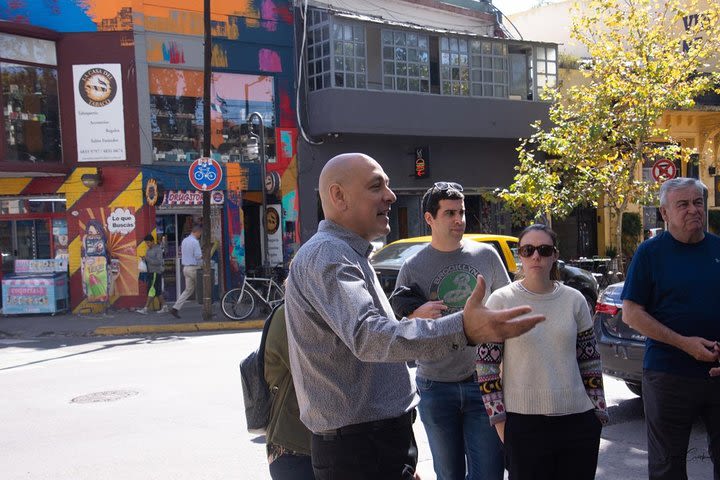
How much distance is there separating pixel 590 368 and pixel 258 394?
1.57 m

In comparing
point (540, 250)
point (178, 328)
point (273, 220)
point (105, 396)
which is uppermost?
point (540, 250)

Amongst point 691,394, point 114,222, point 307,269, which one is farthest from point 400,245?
point 114,222

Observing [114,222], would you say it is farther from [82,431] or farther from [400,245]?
[82,431]

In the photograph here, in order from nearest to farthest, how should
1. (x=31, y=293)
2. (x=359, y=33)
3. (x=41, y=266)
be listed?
(x=31, y=293), (x=41, y=266), (x=359, y=33)

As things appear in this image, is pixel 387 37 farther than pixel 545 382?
Yes

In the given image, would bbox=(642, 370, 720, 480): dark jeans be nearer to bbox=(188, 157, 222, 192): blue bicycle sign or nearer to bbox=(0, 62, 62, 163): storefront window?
bbox=(188, 157, 222, 192): blue bicycle sign

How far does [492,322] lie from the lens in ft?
6.68

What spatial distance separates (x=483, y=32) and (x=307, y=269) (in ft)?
81.2

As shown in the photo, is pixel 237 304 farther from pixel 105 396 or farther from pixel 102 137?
pixel 105 396

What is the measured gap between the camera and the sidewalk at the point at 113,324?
14712 mm

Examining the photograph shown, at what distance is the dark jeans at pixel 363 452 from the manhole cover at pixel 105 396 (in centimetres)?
612

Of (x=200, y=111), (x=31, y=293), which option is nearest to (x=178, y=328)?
(x=31, y=293)

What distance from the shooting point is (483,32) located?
25594 millimetres

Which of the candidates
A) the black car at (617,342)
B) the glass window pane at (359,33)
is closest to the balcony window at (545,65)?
the glass window pane at (359,33)
